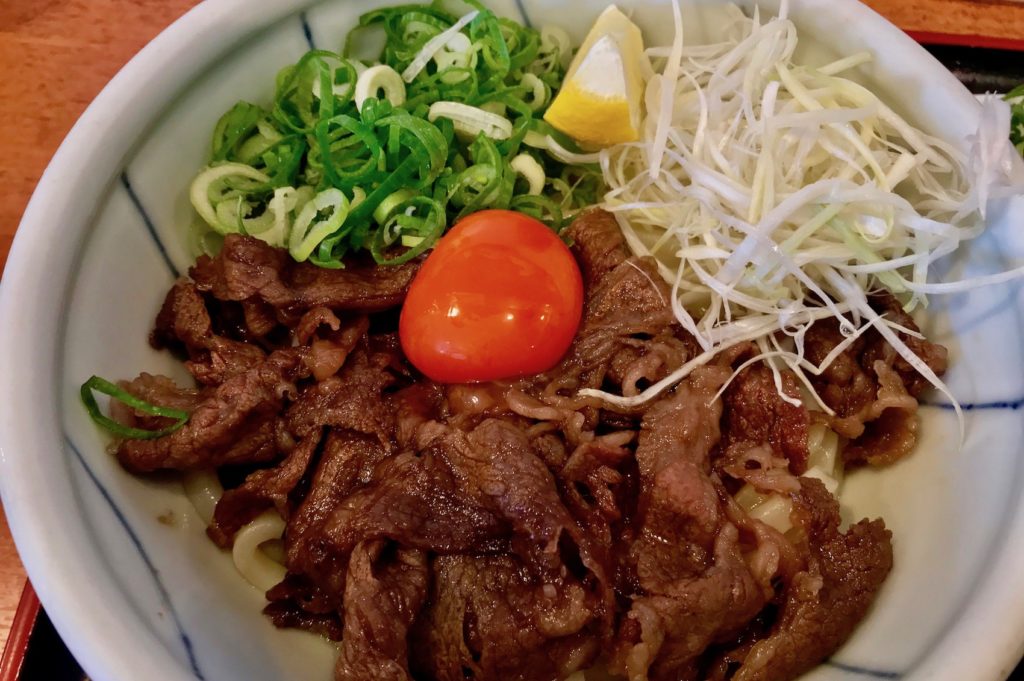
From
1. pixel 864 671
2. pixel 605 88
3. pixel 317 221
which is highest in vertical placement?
pixel 605 88

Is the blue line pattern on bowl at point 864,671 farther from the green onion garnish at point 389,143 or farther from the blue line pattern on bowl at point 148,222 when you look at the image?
the blue line pattern on bowl at point 148,222

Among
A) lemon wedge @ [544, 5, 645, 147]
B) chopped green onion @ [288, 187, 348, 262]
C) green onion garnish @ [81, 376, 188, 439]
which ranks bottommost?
green onion garnish @ [81, 376, 188, 439]

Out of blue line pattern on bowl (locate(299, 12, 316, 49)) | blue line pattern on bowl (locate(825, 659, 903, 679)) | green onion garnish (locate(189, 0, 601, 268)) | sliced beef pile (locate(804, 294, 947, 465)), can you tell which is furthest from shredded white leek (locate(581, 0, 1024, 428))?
blue line pattern on bowl (locate(299, 12, 316, 49))

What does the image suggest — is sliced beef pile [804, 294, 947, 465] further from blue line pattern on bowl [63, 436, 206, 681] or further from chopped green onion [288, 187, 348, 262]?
blue line pattern on bowl [63, 436, 206, 681]

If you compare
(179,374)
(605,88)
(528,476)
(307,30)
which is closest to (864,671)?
(528,476)

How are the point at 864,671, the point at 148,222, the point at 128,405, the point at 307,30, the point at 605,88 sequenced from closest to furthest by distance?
the point at 864,671
the point at 128,405
the point at 148,222
the point at 605,88
the point at 307,30

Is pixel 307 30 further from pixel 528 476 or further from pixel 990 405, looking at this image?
pixel 990 405

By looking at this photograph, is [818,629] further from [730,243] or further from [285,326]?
[285,326]

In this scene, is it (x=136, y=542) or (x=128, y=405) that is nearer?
(x=136, y=542)
